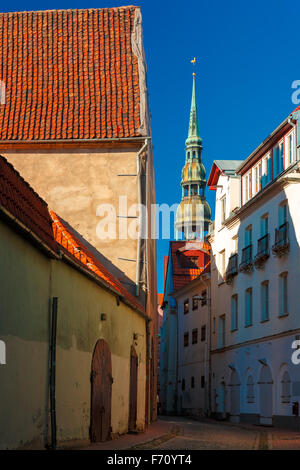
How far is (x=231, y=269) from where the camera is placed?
1569 inches

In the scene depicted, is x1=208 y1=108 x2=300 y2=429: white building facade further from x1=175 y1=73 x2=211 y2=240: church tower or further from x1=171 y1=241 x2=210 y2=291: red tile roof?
x1=175 y1=73 x2=211 y2=240: church tower

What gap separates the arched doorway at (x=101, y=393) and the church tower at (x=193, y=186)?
321 feet

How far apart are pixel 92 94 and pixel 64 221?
14.8 ft

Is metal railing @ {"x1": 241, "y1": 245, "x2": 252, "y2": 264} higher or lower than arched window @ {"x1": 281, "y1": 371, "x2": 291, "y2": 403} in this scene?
higher

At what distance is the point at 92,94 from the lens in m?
26.1

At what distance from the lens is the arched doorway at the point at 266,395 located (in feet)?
109

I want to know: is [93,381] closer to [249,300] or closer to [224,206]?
[249,300]

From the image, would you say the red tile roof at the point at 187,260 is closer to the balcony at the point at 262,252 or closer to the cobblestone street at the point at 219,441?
the balcony at the point at 262,252

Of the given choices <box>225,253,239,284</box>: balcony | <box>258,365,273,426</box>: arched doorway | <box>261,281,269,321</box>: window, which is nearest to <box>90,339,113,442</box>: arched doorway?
<box>258,365,273,426</box>: arched doorway

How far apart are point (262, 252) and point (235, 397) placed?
8201mm

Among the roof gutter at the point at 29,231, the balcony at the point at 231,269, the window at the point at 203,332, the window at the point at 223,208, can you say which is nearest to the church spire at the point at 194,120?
the window at the point at 203,332

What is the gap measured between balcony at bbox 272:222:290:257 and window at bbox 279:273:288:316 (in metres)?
0.98

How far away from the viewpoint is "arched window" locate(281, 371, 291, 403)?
3128 centimetres
